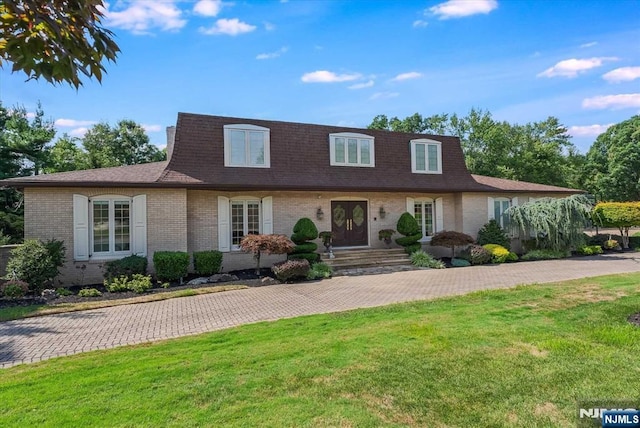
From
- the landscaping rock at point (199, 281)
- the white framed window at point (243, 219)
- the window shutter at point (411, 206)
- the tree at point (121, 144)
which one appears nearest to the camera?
the landscaping rock at point (199, 281)

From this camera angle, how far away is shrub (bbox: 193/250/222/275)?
41.5 feet

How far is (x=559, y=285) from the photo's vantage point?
9586mm

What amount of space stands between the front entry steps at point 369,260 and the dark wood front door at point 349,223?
3.07 feet

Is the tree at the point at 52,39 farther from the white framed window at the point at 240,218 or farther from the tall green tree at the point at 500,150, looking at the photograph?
the tall green tree at the point at 500,150

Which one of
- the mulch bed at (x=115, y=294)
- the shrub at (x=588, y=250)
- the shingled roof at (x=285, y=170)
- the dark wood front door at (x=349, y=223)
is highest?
the shingled roof at (x=285, y=170)

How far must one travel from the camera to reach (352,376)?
4160 millimetres

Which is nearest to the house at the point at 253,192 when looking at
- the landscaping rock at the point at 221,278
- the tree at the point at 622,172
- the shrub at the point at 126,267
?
the shrub at the point at 126,267

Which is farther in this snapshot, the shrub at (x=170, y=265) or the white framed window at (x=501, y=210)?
the white framed window at (x=501, y=210)

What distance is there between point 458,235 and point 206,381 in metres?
13.7

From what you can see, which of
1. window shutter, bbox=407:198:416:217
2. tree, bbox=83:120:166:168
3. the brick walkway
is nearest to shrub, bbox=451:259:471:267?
the brick walkway

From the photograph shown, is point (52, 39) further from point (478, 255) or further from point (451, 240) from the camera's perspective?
point (478, 255)

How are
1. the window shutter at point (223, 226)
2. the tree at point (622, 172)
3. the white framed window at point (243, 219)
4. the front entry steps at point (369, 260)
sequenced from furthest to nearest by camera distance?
the tree at point (622, 172) → the front entry steps at point (369, 260) → the white framed window at point (243, 219) → the window shutter at point (223, 226)

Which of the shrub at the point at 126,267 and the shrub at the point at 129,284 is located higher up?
the shrub at the point at 126,267

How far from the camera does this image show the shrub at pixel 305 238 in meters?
13.8
